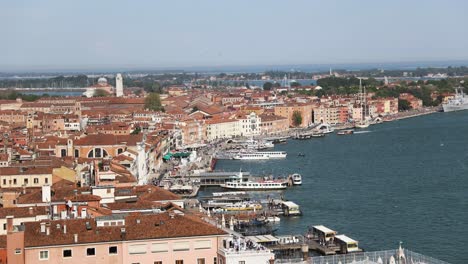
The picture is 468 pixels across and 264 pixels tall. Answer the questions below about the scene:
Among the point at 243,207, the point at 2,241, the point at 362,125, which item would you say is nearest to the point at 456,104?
the point at 362,125

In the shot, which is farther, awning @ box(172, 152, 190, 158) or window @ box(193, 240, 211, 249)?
awning @ box(172, 152, 190, 158)

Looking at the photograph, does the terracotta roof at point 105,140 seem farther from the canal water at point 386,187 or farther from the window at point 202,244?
the window at point 202,244

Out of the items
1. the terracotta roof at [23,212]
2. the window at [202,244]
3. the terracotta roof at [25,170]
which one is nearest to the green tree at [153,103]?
the terracotta roof at [25,170]

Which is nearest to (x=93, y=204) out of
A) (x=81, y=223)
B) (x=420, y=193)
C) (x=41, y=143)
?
(x=81, y=223)

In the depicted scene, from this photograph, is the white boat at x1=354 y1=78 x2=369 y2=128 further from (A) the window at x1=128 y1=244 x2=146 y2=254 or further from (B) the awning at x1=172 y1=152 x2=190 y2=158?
(A) the window at x1=128 y1=244 x2=146 y2=254

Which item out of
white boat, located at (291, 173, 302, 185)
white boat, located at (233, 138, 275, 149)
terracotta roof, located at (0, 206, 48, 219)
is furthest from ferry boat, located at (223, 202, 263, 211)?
white boat, located at (233, 138, 275, 149)

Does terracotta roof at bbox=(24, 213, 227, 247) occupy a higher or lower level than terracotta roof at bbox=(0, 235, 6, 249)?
higher

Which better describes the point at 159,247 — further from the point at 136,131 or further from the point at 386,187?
the point at 136,131

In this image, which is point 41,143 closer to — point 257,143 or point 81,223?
point 257,143
